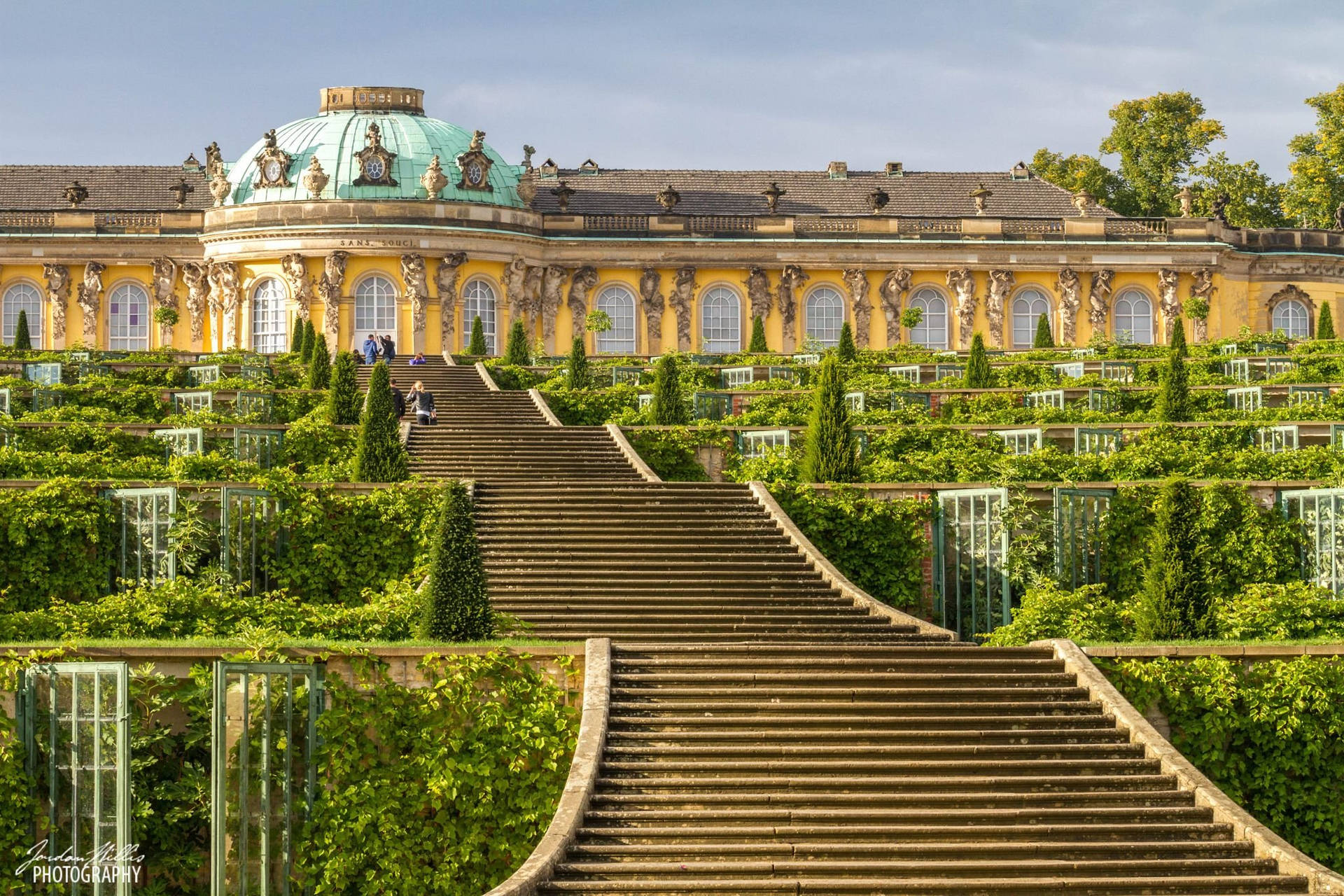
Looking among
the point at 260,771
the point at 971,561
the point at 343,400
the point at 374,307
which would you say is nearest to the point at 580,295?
the point at 374,307

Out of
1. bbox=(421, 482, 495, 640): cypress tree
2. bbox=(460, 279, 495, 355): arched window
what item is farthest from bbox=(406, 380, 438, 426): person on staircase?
bbox=(460, 279, 495, 355): arched window

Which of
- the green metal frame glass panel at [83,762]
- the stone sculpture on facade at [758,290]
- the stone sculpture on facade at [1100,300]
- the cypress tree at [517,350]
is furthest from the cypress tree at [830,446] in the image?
the stone sculpture on facade at [1100,300]

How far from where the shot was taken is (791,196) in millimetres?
68938

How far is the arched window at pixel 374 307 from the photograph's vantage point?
200 feet

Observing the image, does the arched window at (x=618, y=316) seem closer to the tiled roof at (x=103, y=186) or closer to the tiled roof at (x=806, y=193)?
the tiled roof at (x=806, y=193)

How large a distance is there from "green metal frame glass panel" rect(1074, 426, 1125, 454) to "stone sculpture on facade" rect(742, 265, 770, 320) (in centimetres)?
3176

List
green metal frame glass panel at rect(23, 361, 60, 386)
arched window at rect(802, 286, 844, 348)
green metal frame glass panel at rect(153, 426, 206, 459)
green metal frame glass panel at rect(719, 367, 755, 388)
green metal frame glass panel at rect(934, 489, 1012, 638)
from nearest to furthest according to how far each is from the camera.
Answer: green metal frame glass panel at rect(934, 489, 1012, 638), green metal frame glass panel at rect(153, 426, 206, 459), green metal frame glass panel at rect(23, 361, 60, 386), green metal frame glass panel at rect(719, 367, 755, 388), arched window at rect(802, 286, 844, 348)

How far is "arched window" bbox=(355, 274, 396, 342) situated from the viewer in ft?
200

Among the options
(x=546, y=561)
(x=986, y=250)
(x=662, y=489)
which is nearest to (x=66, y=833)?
(x=546, y=561)

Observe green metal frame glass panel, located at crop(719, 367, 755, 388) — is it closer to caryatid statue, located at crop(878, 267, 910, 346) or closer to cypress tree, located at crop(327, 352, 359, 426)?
→ cypress tree, located at crop(327, 352, 359, 426)

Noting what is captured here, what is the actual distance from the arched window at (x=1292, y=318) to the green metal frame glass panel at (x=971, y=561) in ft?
143

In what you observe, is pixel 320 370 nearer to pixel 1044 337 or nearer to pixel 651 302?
pixel 1044 337

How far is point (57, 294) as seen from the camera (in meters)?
64.7

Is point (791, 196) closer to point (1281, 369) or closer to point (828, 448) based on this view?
point (1281, 369)
